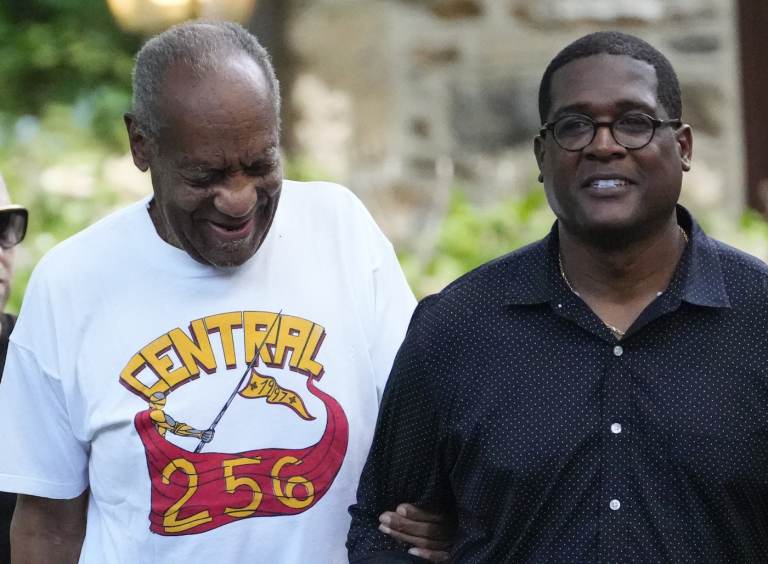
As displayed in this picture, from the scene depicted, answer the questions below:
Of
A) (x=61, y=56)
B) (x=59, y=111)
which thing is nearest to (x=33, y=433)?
(x=59, y=111)

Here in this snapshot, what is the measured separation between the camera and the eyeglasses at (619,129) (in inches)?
116

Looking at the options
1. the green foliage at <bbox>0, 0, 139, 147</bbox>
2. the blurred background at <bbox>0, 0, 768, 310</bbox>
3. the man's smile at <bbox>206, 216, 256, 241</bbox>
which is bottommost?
the man's smile at <bbox>206, 216, 256, 241</bbox>

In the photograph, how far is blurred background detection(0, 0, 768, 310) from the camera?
22.0 feet

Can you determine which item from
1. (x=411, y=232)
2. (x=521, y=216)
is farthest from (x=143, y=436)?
(x=411, y=232)

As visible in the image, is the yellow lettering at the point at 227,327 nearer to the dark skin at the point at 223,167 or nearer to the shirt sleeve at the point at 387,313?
the dark skin at the point at 223,167

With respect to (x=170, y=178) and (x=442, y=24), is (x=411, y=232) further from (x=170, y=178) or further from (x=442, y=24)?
(x=170, y=178)

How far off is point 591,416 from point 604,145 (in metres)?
0.50

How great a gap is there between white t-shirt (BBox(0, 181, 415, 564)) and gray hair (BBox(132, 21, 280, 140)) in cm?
27

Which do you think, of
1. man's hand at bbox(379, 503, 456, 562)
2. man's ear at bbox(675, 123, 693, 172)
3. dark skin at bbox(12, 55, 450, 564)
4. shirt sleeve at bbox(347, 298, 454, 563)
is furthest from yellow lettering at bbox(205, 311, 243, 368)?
man's ear at bbox(675, 123, 693, 172)

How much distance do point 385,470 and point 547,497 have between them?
0.41 m

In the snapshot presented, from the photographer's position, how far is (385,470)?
321 centimetres

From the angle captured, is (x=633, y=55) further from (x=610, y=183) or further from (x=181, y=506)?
(x=181, y=506)

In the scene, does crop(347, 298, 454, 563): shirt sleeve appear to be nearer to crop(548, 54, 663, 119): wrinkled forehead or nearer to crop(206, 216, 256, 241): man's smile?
crop(206, 216, 256, 241): man's smile

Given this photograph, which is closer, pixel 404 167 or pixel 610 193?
pixel 610 193
